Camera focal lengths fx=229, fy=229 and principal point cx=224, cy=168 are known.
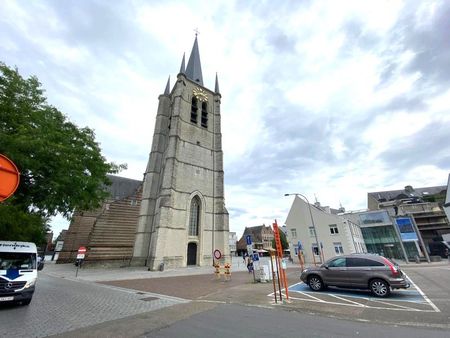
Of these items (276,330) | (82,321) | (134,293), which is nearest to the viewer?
(276,330)

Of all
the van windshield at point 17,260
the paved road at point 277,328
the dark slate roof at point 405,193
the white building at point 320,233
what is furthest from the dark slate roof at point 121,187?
the dark slate roof at point 405,193

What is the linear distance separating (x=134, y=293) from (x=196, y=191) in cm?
1966

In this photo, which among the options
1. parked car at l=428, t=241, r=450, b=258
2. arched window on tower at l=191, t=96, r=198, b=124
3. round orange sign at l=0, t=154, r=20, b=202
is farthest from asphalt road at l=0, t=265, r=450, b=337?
parked car at l=428, t=241, r=450, b=258

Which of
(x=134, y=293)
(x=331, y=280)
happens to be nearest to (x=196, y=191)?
(x=134, y=293)

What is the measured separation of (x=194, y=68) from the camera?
4072cm

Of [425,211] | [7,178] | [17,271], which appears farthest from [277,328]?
[425,211]

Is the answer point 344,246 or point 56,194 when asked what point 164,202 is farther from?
point 344,246

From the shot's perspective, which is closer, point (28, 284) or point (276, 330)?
point (276, 330)

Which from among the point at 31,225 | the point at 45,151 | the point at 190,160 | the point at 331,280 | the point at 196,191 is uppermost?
the point at 190,160

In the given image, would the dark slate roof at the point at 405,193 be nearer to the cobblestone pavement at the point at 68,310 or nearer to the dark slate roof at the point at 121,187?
the dark slate roof at the point at 121,187

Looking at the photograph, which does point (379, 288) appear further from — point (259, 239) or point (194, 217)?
point (259, 239)

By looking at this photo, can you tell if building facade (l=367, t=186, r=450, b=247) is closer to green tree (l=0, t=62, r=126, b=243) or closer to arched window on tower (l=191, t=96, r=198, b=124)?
arched window on tower (l=191, t=96, r=198, b=124)

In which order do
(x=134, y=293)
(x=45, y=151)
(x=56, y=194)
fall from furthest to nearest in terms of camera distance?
(x=134, y=293) → (x=56, y=194) → (x=45, y=151)

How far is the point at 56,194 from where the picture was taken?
9.69 m
